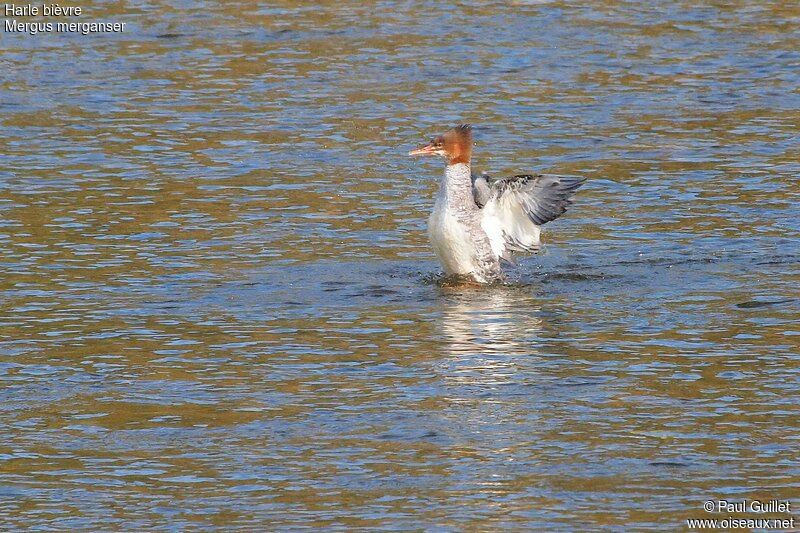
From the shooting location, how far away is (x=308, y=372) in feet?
26.4

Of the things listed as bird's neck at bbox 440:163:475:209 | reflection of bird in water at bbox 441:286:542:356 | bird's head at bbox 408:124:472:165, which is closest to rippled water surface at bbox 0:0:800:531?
reflection of bird in water at bbox 441:286:542:356

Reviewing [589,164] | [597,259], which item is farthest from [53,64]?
[597,259]

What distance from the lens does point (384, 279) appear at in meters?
10.1

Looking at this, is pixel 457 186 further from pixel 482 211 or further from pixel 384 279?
pixel 384 279

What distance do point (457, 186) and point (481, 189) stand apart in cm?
20

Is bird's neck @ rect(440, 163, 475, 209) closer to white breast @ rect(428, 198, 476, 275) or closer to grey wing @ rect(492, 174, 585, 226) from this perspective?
white breast @ rect(428, 198, 476, 275)

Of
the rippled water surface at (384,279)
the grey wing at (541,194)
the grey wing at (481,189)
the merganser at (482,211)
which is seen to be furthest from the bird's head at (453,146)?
the rippled water surface at (384,279)

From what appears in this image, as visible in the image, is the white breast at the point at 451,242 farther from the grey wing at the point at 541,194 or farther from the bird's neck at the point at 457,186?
the grey wing at the point at 541,194

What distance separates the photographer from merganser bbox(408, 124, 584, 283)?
10.2m

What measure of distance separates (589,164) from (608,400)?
563cm

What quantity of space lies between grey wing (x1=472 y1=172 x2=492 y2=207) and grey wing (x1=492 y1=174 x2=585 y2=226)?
6 centimetres

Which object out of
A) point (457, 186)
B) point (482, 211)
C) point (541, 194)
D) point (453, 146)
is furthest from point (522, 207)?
point (453, 146)

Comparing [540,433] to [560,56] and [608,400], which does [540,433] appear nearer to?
[608,400]

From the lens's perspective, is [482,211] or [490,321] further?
[482,211]
